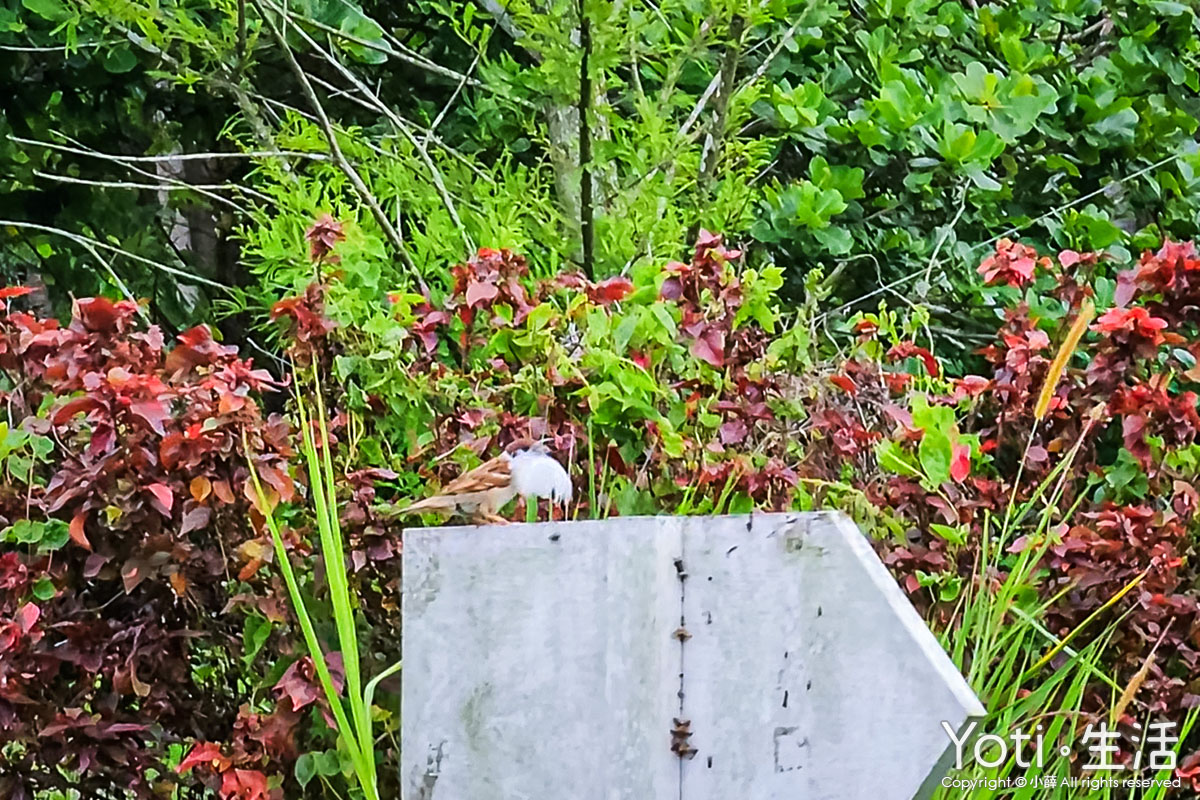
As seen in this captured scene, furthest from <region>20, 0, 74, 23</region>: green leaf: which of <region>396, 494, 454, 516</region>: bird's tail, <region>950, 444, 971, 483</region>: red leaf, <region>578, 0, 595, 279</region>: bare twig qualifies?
<region>950, 444, 971, 483</region>: red leaf

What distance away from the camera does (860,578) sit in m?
1.30

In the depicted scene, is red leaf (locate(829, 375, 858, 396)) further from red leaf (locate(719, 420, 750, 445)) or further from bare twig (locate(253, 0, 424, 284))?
bare twig (locate(253, 0, 424, 284))

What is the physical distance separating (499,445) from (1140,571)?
93 centimetres

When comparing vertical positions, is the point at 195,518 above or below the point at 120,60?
below

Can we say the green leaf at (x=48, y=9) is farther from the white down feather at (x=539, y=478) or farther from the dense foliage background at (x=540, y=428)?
the white down feather at (x=539, y=478)

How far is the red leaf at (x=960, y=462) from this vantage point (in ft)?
6.28

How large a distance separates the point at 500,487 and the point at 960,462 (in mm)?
638

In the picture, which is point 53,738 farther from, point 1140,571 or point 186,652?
A: point 1140,571

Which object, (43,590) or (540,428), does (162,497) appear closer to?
(43,590)

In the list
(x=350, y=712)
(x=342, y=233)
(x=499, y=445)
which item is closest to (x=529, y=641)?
(x=350, y=712)

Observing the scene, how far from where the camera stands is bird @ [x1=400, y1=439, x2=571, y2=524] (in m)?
1.77

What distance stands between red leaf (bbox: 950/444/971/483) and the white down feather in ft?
1.77

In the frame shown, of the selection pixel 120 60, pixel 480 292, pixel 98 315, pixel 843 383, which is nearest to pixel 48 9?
pixel 120 60

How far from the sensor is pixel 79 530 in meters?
1.80
